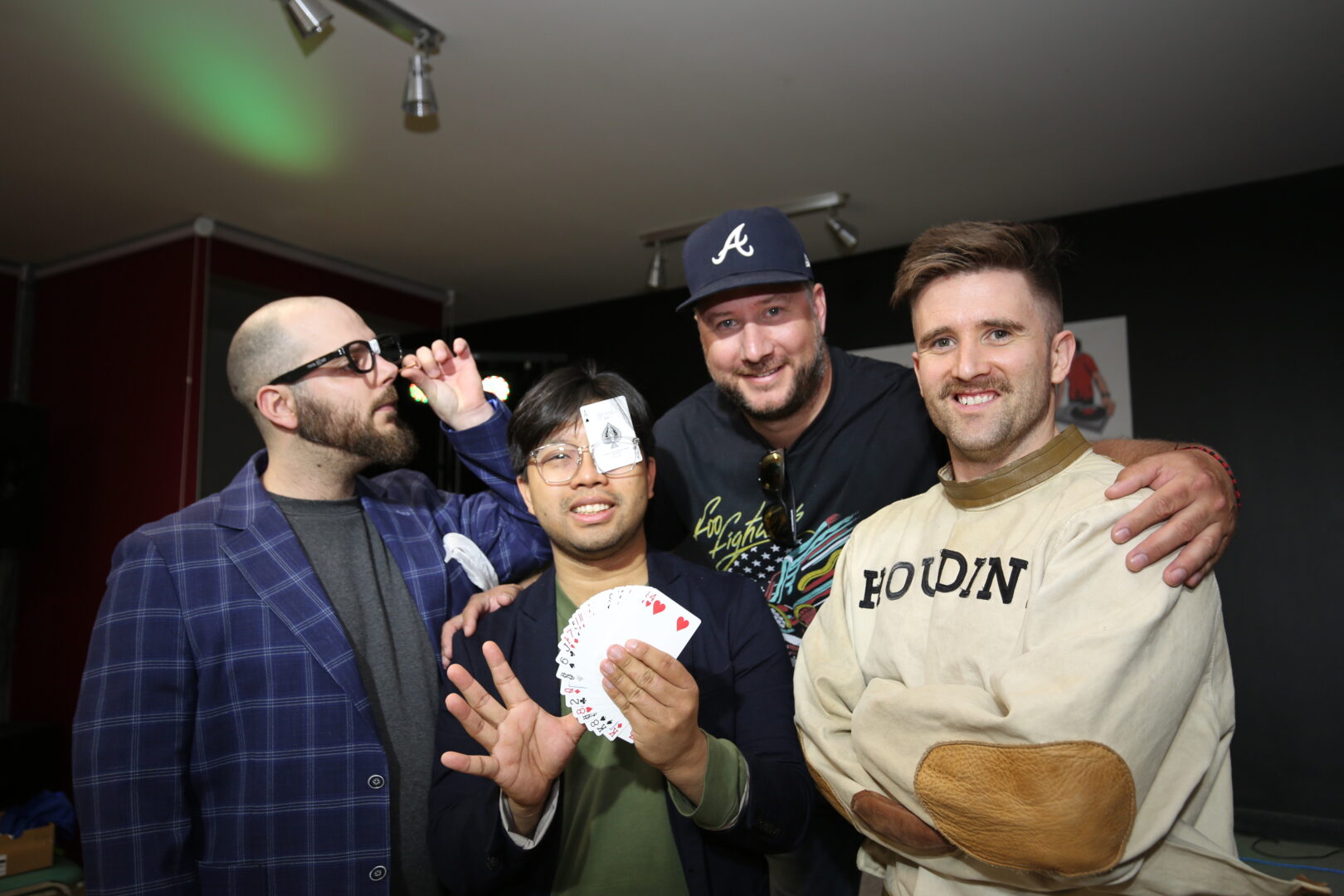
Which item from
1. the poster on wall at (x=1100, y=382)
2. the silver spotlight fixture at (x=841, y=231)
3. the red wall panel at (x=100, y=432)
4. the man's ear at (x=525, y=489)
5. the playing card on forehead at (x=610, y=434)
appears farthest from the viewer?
the poster on wall at (x=1100, y=382)

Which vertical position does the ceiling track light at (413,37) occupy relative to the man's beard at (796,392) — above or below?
above

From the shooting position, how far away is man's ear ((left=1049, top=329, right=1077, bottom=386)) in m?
1.57

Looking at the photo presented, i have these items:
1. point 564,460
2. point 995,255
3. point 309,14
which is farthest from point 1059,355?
point 309,14

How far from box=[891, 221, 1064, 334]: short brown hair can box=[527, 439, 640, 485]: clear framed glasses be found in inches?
25.0

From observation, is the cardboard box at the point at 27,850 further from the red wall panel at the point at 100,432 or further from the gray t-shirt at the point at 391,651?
the gray t-shirt at the point at 391,651

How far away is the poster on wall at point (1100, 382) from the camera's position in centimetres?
512

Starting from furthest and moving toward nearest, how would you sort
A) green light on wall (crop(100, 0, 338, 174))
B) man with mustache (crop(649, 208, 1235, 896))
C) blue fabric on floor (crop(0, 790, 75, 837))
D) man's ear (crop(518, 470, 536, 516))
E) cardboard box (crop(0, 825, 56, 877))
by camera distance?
blue fabric on floor (crop(0, 790, 75, 837)) → cardboard box (crop(0, 825, 56, 877)) → green light on wall (crop(100, 0, 338, 174)) → man with mustache (crop(649, 208, 1235, 896)) → man's ear (crop(518, 470, 536, 516))

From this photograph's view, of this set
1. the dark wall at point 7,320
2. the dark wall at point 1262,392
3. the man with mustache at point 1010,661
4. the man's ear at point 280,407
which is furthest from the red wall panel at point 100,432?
the dark wall at point 1262,392

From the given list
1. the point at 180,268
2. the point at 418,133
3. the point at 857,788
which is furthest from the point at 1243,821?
the point at 180,268

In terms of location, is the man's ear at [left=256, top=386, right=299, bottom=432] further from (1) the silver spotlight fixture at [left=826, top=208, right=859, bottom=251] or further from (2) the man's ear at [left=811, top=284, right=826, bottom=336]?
(1) the silver spotlight fixture at [left=826, top=208, right=859, bottom=251]

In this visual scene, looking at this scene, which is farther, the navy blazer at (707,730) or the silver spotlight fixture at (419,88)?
the silver spotlight fixture at (419,88)

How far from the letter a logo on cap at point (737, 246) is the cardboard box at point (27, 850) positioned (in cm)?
435

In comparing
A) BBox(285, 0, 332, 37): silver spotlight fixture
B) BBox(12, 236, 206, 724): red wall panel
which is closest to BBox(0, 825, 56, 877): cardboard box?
BBox(12, 236, 206, 724): red wall panel

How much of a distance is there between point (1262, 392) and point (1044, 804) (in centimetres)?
457
